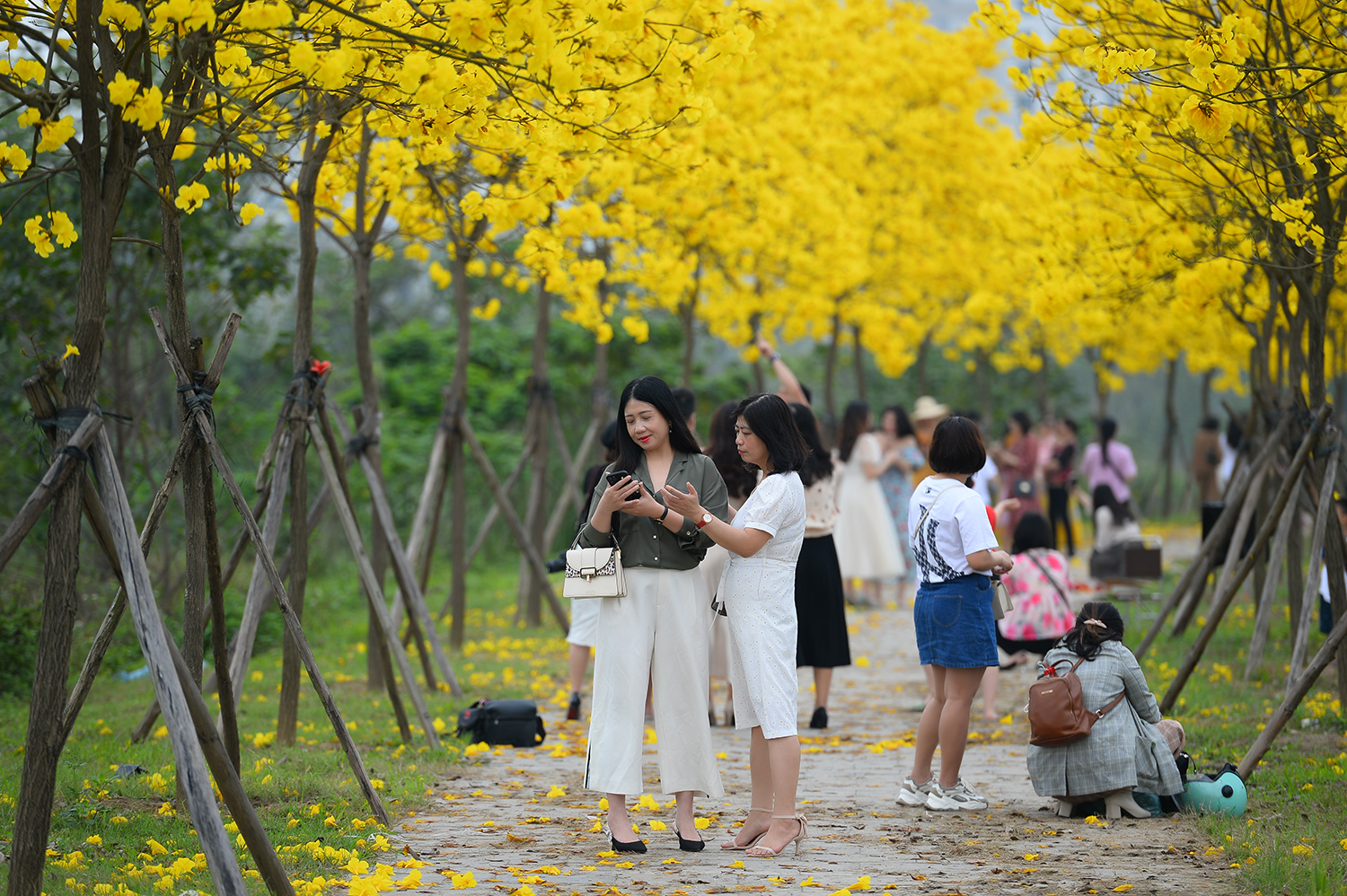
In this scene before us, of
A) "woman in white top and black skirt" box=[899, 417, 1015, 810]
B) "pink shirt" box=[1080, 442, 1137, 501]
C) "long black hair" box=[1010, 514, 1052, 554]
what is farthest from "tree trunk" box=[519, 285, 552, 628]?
"pink shirt" box=[1080, 442, 1137, 501]

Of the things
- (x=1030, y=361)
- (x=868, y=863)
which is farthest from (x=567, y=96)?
(x=1030, y=361)

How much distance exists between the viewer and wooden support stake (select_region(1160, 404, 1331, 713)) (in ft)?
23.5

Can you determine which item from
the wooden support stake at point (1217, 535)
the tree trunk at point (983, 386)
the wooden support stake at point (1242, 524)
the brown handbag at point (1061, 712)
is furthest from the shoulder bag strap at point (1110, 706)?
the tree trunk at point (983, 386)

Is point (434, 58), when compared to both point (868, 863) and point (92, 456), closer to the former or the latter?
point (92, 456)

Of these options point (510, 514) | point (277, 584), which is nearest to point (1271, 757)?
point (277, 584)

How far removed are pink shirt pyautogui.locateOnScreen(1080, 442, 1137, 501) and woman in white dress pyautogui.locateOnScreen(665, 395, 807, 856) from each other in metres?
10.1

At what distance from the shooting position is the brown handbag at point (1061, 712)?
5.56 meters

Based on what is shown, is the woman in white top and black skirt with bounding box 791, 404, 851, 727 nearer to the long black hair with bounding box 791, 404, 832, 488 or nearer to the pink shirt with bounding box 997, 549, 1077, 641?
the long black hair with bounding box 791, 404, 832, 488

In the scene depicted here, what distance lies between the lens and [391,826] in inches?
211

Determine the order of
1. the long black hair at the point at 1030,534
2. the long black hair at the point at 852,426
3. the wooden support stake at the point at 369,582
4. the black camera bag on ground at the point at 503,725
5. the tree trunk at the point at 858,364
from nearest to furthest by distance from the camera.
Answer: the wooden support stake at the point at 369,582, the black camera bag on ground at the point at 503,725, the long black hair at the point at 1030,534, the long black hair at the point at 852,426, the tree trunk at the point at 858,364


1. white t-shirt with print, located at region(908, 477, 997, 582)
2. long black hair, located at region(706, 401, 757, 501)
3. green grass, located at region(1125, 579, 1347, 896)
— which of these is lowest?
green grass, located at region(1125, 579, 1347, 896)

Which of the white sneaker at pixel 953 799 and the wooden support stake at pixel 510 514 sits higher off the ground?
the wooden support stake at pixel 510 514

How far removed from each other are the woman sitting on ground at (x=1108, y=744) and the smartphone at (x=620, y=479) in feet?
7.48

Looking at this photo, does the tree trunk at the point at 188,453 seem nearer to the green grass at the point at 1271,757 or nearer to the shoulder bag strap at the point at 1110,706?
the shoulder bag strap at the point at 1110,706
